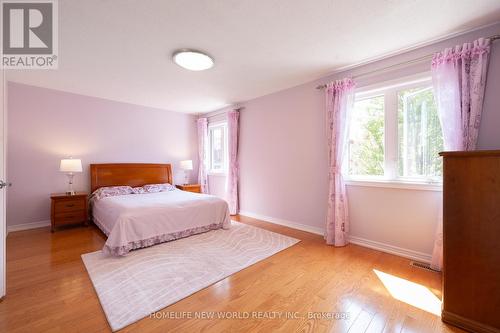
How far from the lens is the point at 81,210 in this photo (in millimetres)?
3730

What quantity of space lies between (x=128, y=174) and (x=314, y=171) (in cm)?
381

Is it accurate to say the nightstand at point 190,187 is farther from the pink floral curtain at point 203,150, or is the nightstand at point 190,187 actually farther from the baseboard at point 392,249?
the baseboard at point 392,249

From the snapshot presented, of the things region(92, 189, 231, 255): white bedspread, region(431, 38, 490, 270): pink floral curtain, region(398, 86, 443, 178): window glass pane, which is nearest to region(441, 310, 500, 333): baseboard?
region(431, 38, 490, 270): pink floral curtain

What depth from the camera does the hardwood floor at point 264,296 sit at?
1512 millimetres

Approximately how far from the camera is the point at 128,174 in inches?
179

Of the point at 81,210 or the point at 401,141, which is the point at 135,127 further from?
the point at 401,141

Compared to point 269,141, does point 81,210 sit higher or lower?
lower

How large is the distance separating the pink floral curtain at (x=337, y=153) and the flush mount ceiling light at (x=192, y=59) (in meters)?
1.72

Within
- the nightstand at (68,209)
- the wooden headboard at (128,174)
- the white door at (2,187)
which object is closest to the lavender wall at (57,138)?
the wooden headboard at (128,174)

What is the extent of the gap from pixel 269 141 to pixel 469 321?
128 inches

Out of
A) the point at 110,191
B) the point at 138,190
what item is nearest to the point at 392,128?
the point at 138,190

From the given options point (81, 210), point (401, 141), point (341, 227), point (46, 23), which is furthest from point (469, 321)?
point (81, 210)

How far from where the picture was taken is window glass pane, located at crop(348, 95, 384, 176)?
286 centimetres

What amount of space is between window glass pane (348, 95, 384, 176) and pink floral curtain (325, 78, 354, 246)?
0.67 feet
